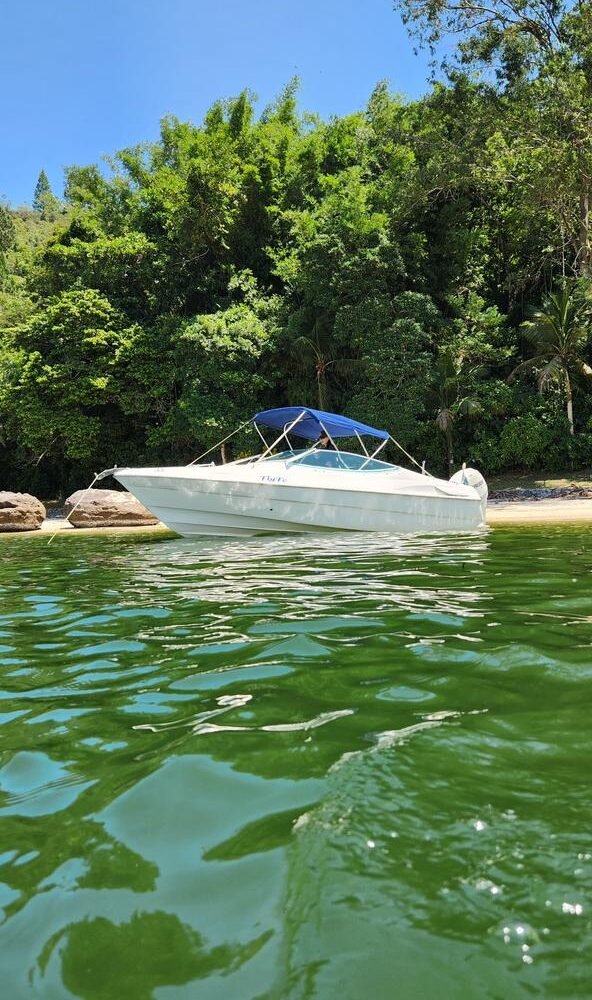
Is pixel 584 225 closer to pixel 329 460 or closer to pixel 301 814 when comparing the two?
pixel 329 460

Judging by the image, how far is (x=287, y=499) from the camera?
411 inches

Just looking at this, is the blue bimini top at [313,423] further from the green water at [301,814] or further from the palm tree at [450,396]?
the palm tree at [450,396]

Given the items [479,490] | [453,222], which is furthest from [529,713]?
[453,222]

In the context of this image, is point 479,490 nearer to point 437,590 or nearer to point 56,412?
point 437,590

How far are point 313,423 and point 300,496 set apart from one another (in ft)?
6.53

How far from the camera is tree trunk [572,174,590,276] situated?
20.8 meters

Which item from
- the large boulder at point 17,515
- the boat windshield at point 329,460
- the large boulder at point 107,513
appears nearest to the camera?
the boat windshield at point 329,460

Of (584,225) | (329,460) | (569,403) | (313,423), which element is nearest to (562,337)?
(569,403)

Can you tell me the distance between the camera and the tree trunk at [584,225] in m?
20.8

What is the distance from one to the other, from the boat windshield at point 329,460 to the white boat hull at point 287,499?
5.2 inches

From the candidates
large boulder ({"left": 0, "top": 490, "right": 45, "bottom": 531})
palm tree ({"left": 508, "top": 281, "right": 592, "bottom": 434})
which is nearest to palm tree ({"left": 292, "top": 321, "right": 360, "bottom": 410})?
palm tree ({"left": 508, "top": 281, "right": 592, "bottom": 434})

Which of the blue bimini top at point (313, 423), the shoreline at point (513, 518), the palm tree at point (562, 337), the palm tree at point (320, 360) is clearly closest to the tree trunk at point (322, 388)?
the palm tree at point (320, 360)

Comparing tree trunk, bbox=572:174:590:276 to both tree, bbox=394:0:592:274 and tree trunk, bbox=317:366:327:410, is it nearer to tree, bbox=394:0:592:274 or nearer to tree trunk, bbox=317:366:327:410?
tree, bbox=394:0:592:274

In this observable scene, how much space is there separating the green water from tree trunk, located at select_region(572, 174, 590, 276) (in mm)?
21346
